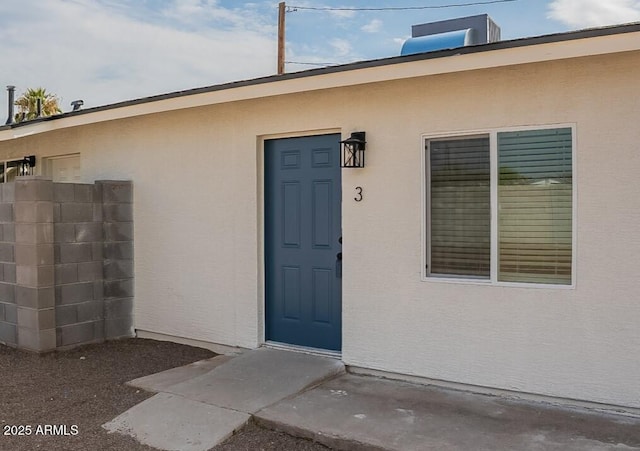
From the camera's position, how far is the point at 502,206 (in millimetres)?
4770

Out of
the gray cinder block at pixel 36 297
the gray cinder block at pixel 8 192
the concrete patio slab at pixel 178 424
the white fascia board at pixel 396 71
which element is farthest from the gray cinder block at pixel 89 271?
the concrete patio slab at pixel 178 424

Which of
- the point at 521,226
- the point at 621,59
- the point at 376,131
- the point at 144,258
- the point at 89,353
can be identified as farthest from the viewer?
the point at 144,258

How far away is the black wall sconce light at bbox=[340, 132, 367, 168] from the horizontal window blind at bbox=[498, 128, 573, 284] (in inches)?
48.7

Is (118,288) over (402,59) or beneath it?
beneath

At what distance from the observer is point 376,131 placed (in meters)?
5.30

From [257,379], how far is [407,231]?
73.8 inches

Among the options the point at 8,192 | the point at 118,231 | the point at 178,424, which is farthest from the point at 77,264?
the point at 178,424

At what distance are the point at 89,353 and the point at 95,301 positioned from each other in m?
0.67

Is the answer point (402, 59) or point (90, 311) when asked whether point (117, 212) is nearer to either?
point (90, 311)

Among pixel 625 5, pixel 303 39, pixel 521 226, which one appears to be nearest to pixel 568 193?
pixel 521 226

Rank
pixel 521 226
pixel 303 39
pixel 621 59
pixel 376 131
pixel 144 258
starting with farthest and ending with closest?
1. pixel 303 39
2. pixel 144 258
3. pixel 376 131
4. pixel 521 226
5. pixel 621 59

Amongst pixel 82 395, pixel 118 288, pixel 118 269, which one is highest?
pixel 118 269

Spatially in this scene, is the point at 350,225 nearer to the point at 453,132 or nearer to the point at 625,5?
the point at 453,132

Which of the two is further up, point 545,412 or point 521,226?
point 521,226
